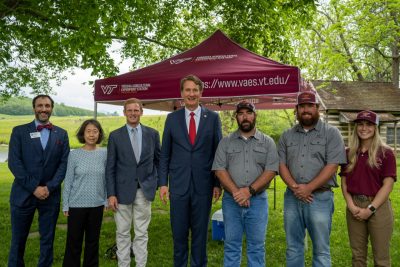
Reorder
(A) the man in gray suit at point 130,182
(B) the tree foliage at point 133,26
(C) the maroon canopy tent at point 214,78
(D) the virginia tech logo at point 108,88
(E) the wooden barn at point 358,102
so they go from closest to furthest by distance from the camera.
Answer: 1. (A) the man in gray suit at point 130,182
2. (C) the maroon canopy tent at point 214,78
3. (D) the virginia tech logo at point 108,88
4. (B) the tree foliage at point 133,26
5. (E) the wooden barn at point 358,102

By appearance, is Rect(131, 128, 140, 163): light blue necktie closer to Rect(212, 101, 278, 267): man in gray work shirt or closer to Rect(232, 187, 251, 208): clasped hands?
Rect(212, 101, 278, 267): man in gray work shirt

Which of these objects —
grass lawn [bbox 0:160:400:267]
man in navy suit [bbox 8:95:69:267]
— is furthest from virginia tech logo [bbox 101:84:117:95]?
grass lawn [bbox 0:160:400:267]

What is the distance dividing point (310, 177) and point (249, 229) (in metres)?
0.81

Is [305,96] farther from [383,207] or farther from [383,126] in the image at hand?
[383,126]

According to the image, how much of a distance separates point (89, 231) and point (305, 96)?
2.78m

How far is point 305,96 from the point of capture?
12.8ft

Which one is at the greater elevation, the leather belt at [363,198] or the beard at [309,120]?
the beard at [309,120]

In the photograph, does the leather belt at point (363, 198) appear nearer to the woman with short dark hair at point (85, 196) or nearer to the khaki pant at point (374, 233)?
the khaki pant at point (374, 233)

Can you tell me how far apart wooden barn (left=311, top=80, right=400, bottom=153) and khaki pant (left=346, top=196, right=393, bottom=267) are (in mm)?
23020

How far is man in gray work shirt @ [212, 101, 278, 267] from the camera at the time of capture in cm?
384

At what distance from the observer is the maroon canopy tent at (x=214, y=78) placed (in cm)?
502

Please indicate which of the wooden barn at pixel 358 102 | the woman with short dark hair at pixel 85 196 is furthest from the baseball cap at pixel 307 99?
the wooden barn at pixel 358 102

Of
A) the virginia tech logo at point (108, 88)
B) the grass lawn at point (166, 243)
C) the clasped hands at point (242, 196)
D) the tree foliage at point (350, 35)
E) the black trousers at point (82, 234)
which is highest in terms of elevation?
the tree foliage at point (350, 35)

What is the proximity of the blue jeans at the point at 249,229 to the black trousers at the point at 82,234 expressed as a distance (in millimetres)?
1511
